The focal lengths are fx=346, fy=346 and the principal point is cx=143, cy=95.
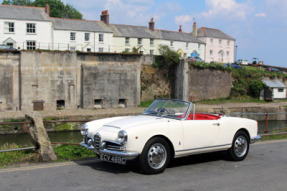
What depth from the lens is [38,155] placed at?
8.21 m

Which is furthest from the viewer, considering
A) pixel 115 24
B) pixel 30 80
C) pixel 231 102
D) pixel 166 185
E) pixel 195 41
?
pixel 195 41

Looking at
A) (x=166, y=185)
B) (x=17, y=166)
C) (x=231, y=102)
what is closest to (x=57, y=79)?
(x=231, y=102)

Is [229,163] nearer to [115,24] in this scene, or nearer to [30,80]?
[30,80]

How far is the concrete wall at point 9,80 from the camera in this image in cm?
2877

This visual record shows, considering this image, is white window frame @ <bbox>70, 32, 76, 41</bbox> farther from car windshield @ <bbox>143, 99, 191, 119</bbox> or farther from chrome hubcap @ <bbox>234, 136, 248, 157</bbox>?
chrome hubcap @ <bbox>234, 136, 248, 157</bbox>

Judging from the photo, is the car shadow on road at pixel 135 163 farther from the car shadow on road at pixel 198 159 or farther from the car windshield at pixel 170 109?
the car windshield at pixel 170 109

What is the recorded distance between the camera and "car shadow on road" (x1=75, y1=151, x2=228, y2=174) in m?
7.57

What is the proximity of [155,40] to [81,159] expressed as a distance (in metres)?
46.0

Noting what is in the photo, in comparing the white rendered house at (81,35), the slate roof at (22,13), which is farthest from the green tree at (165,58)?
the slate roof at (22,13)

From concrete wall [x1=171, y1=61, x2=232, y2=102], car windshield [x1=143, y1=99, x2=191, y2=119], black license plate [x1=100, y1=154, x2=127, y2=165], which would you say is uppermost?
concrete wall [x1=171, y1=61, x2=232, y2=102]

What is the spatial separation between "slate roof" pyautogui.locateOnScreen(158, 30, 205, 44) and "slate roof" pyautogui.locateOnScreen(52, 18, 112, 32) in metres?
10.3

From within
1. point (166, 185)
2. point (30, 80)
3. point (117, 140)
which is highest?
point (30, 80)

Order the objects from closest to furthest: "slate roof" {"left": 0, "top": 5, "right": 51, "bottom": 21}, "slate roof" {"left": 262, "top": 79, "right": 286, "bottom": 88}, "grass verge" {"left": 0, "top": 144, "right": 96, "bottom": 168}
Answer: "grass verge" {"left": 0, "top": 144, "right": 96, "bottom": 168} < "slate roof" {"left": 0, "top": 5, "right": 51, "bottom": 21} < "slate roof" {"left": 262, "top": 79, "right": 286, "bottom": 88}

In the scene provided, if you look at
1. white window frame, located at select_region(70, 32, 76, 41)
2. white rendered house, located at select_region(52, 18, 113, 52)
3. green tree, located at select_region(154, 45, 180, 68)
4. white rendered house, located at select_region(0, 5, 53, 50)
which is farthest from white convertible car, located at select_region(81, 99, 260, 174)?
white window frame, located at select_region(70, 32, 76, 41)
